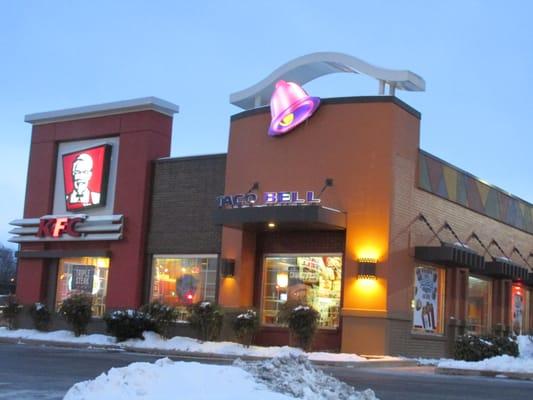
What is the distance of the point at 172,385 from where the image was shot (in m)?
8.85

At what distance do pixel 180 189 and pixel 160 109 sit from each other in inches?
142

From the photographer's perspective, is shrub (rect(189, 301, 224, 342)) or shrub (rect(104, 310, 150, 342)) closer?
shrub (rect(189, 301, 224, 342))

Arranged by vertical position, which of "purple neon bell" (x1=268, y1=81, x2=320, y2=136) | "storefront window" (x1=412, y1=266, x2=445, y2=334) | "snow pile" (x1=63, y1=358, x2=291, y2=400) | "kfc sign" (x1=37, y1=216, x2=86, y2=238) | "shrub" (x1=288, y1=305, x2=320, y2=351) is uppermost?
"purple neon bell" (x1=268, y1=81, x2=320, y2=136)

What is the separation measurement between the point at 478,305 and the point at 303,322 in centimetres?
1043

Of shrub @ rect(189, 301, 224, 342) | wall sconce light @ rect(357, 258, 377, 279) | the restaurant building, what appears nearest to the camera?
wall sconce light @ rect(357, 258, 377, 279)

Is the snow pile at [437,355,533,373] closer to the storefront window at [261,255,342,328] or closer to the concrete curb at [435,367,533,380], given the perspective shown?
the concrete curb at [435,367,533,380]

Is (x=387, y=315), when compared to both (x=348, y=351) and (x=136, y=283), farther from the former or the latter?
(x=136, y=283)

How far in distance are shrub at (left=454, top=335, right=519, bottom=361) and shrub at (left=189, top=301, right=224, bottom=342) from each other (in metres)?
7.75

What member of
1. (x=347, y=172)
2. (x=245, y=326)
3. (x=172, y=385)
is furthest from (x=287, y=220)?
(x=172, y=385)

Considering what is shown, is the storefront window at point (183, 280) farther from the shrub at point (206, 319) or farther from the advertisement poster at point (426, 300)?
the advertisement poster at point (426, 300)

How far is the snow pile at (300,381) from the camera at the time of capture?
921 cm

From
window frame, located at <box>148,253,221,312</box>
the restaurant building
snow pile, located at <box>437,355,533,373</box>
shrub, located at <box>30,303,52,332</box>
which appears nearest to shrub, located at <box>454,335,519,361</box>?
snow pile, located at <box>437,355,533,373</box>

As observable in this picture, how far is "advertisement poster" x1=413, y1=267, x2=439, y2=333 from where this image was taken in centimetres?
2544

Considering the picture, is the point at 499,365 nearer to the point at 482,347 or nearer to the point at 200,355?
the point at 482,347
